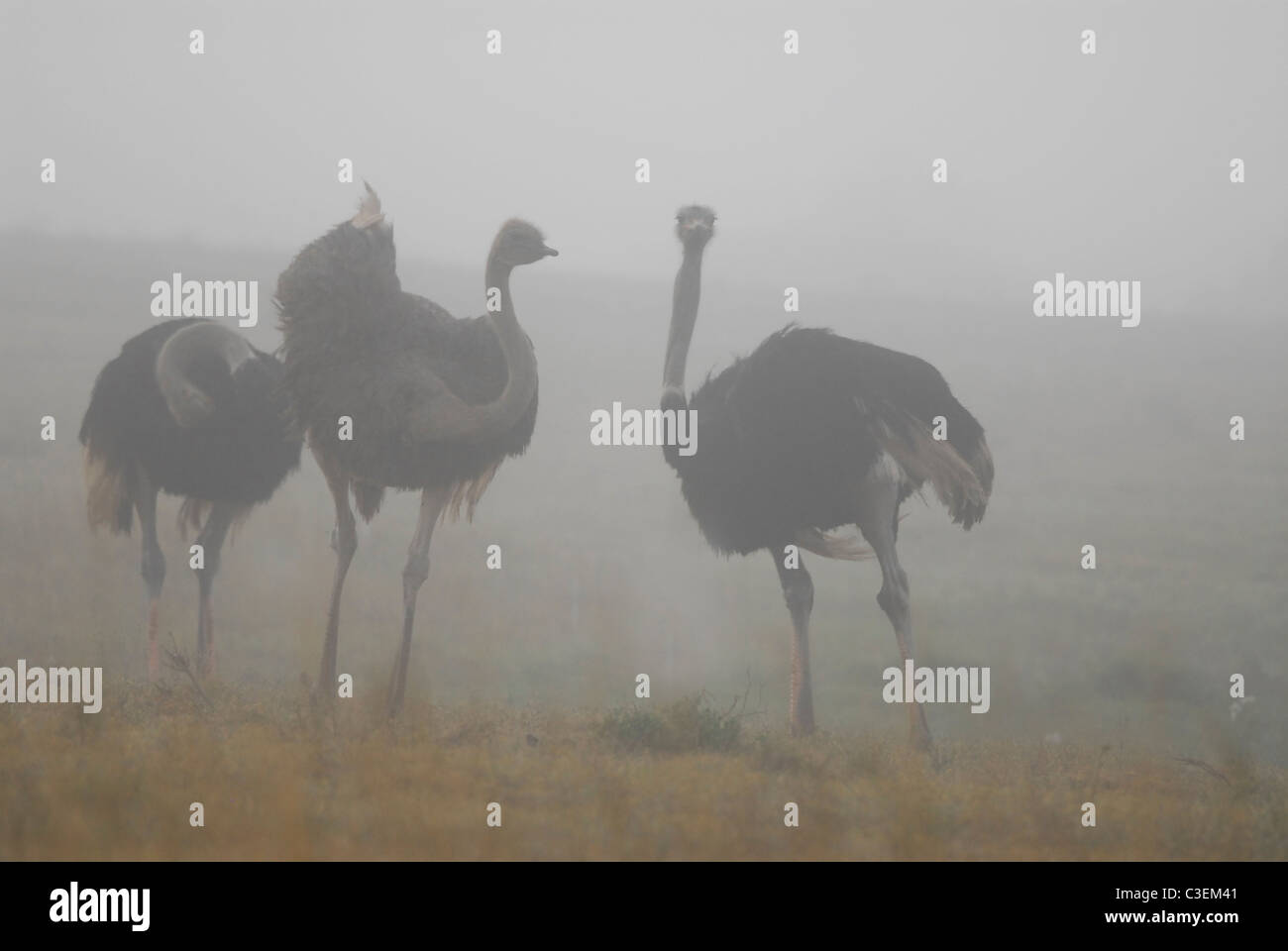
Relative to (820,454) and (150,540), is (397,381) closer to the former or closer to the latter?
(820,454)

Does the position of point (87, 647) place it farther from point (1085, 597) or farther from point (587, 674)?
point (1085, 597)

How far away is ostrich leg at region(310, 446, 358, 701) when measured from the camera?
852 cm

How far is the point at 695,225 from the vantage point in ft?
32.3

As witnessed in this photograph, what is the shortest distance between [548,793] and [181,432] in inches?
181

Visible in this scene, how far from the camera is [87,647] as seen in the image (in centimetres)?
1218

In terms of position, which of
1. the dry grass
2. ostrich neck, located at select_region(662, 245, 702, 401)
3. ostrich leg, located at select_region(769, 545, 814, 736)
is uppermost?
ostrich neck, located at select_region(662, 245, 702, 401)

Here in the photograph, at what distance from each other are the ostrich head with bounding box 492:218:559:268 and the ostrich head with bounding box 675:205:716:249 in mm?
1320

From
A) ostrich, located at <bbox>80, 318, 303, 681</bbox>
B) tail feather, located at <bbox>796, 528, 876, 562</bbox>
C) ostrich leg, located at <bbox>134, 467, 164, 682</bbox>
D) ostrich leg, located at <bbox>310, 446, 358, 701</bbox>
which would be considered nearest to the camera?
ostrich leg, located at <bbox>310, 446, 358, 701</bbox>

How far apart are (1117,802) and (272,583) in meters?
10.3

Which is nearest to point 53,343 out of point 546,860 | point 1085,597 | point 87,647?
point 87,647

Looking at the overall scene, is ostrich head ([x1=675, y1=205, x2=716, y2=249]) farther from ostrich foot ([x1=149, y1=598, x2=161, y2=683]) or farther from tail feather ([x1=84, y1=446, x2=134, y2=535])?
ostrich foot ([x1=149, y1=598, x2=161, y2=683])

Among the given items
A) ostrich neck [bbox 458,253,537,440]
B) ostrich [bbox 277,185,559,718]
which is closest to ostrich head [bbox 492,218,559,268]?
ostrich [bbox 277,185,559,718]

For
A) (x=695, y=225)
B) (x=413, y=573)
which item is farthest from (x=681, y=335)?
(x=413, y=573)

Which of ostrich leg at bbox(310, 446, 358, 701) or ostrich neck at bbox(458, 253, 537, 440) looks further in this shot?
ostrich leg at bbox(310, 446, 358, 701)
